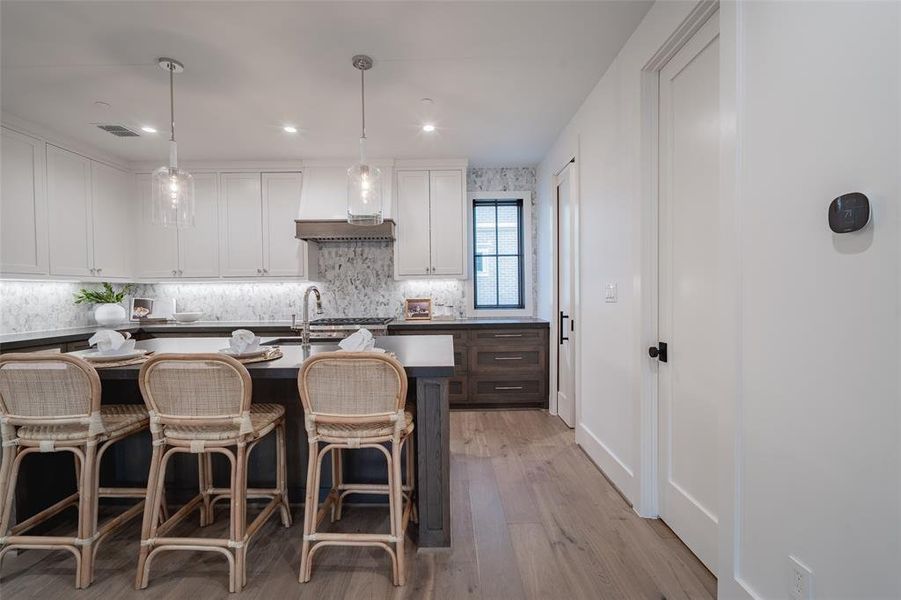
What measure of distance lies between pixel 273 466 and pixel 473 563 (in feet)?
4.05

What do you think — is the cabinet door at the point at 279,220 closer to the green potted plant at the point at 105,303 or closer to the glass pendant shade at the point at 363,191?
the green potted plant at the point at 105,303

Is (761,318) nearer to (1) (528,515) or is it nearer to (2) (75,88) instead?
(1) (528,515)

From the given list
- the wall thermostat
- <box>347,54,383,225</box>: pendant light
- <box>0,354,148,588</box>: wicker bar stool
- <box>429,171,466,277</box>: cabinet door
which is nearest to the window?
<box>429,171,466,277</box>: cabinet door

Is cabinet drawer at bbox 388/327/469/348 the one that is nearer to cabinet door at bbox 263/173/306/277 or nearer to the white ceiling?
cabinet door at bbox 263/173/306/277

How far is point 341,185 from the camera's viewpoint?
4.32m

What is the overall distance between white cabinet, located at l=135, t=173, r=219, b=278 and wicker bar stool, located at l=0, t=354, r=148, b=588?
2919 mm

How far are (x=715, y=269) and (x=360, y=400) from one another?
1575 mm

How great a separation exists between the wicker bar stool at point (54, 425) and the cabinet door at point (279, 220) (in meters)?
2.80

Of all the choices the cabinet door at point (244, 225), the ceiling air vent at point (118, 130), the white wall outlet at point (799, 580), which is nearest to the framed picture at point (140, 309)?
the cabinet door at point (244, 225)

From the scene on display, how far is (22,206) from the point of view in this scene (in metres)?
3.34

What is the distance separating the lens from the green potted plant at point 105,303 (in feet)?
12.9

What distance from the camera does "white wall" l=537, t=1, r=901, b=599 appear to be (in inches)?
37.2

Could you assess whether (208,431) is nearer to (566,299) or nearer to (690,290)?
(690,290)

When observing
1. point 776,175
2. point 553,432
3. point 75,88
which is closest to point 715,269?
point 776,175
